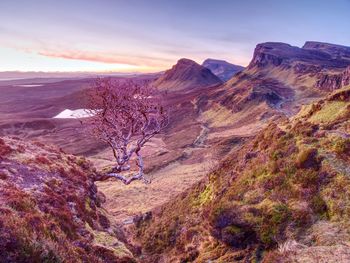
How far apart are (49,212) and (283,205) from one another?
936 cm

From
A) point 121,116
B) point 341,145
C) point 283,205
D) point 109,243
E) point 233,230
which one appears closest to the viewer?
point 283,205

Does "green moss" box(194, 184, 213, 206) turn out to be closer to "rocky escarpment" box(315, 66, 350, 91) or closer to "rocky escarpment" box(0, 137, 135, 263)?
"rocky escarpment" box(0, 137, 135, 263)

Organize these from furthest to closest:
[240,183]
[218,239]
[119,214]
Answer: [119,214] < [240,183] < [218,239]

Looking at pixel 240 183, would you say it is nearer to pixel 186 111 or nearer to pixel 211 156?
pixel 211 156

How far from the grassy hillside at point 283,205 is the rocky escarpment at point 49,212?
4068 millimetres

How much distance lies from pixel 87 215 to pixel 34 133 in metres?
121

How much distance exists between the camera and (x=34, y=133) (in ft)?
419

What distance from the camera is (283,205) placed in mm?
14352

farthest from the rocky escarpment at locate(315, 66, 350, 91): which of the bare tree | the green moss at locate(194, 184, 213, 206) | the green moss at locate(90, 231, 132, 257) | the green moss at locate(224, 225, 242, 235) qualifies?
the green moss at locate(90, 231, 132, 257)

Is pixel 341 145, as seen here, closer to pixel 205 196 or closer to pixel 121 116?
pixel 205 196

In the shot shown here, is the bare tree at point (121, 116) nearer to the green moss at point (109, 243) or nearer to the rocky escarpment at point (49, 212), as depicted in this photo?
the rocky escarpment at point (49, 212)

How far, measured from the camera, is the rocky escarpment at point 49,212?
10031mm

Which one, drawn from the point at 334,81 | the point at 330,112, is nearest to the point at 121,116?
the point at 330,112

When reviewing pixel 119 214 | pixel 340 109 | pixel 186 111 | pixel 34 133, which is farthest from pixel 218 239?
pixel 34 133
